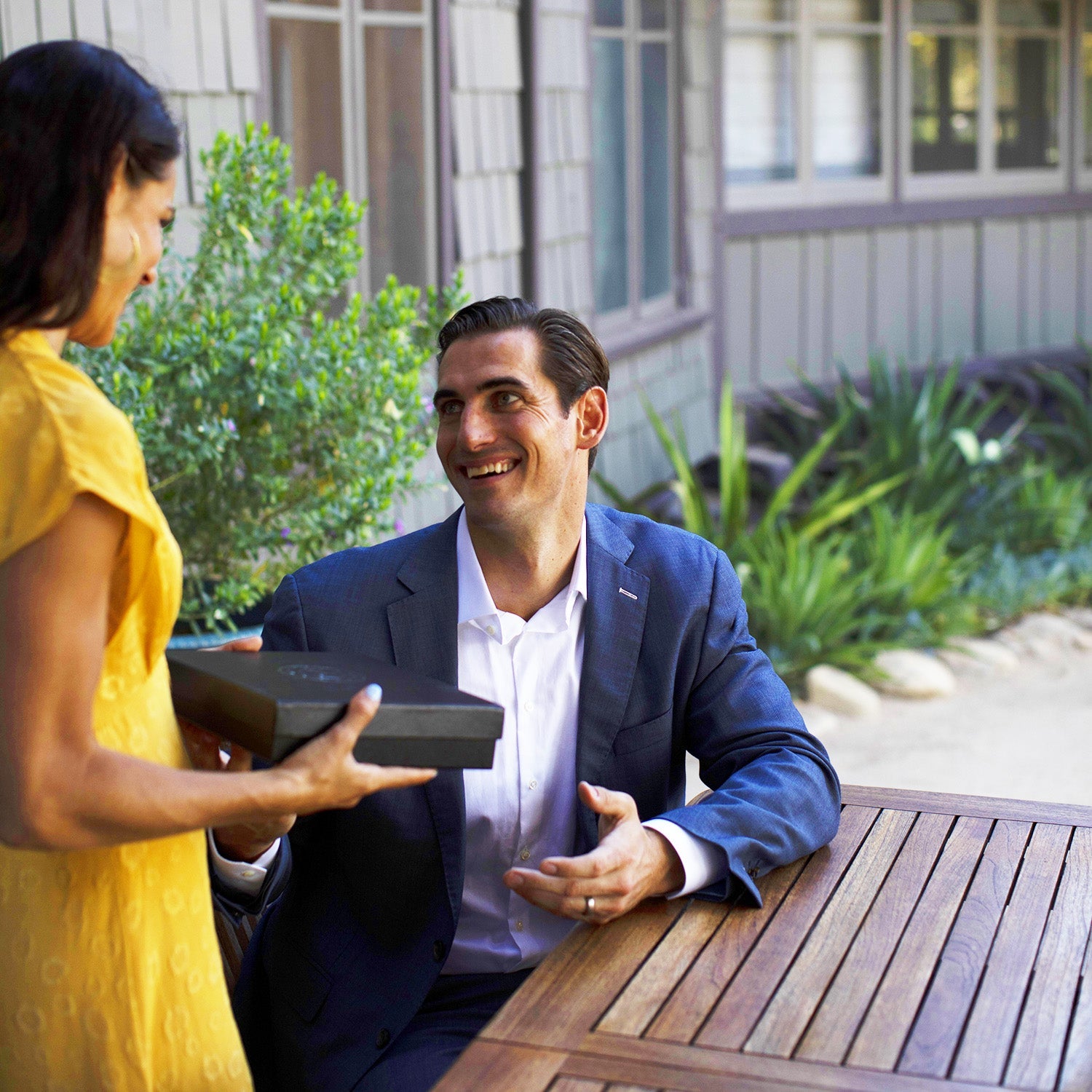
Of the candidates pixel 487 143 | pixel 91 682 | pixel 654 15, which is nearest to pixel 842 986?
pixel 91 682

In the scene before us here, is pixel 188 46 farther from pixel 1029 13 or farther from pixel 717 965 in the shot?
pixel 1029 13

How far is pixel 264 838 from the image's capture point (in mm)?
1961

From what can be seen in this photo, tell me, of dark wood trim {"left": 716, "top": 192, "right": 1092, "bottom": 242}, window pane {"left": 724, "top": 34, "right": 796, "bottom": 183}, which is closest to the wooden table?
dark wood trim {"left": 716, "top": 192, "right": 1092, "bottom": 242}

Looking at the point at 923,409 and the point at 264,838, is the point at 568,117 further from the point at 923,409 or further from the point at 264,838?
the point at 264,838

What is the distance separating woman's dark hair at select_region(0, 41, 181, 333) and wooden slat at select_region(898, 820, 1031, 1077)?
109 cm

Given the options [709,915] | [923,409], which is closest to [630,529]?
[709,915]

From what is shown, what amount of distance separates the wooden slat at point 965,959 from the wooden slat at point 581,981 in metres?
0.33

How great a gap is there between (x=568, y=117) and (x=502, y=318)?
406 centimetres

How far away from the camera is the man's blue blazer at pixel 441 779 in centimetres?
199

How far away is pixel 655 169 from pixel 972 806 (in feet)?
18.5

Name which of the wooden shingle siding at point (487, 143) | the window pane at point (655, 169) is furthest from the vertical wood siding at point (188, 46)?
the window pane at point (655, 169)

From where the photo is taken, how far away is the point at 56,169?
1281mm

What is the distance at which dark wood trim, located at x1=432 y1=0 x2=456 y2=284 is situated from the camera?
4926 millimetres

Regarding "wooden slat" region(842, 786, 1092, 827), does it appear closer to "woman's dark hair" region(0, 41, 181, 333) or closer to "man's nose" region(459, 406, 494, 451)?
"man's nose" region(459, 406, 494, 451)
